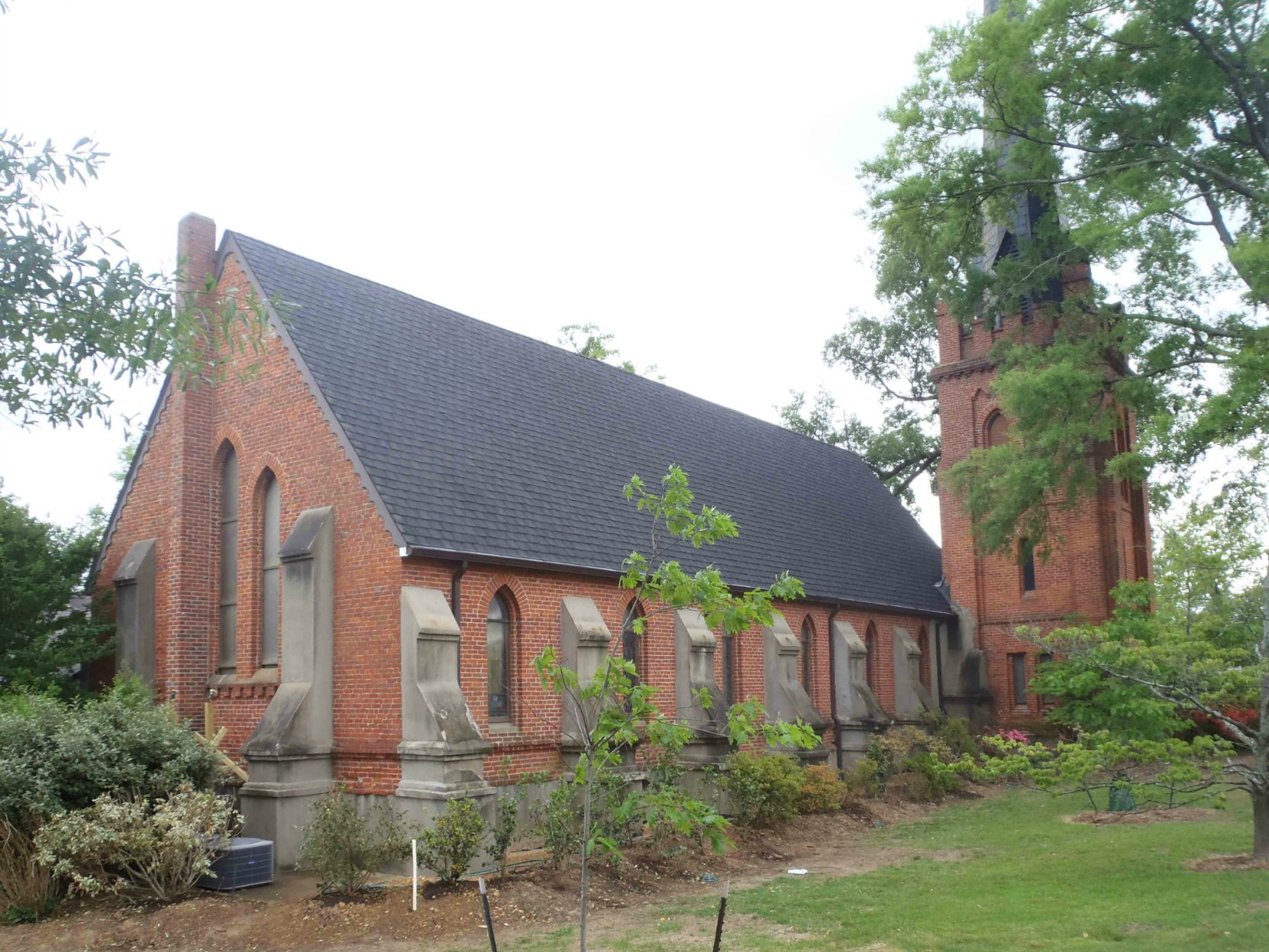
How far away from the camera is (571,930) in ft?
39.5

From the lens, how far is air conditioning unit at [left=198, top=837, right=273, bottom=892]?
46.5 feet

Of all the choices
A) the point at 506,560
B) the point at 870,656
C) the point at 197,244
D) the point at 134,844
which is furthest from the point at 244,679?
the point at 870,656

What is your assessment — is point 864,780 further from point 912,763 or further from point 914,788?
point 912,763

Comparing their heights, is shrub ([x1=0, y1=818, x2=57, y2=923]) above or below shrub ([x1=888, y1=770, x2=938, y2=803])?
above

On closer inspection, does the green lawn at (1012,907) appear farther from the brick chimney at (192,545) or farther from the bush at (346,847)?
the brick chimney at (192,545)

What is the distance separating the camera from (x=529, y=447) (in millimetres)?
20875

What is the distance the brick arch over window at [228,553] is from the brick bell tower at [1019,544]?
1841 centimetres

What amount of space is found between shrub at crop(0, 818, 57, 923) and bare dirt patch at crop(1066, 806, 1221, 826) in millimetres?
15882

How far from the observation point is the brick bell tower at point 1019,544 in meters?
29.7

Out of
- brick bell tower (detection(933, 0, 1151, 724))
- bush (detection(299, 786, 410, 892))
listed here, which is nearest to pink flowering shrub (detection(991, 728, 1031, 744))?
→ brick bell tower (detection(933, 0, 1151, 724))

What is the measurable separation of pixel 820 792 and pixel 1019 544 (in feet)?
39.6

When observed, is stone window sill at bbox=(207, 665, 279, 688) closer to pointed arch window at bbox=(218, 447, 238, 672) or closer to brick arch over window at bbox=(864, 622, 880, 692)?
pointed arch window at bbox=(218, 447, 238, 672)

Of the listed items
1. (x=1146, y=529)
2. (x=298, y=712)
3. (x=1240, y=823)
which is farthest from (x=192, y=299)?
(x=1146, y=529)

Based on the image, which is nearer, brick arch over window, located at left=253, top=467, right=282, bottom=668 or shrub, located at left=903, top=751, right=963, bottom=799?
brick arch over window, located at left=253, top=467, right=282, bottom=668
